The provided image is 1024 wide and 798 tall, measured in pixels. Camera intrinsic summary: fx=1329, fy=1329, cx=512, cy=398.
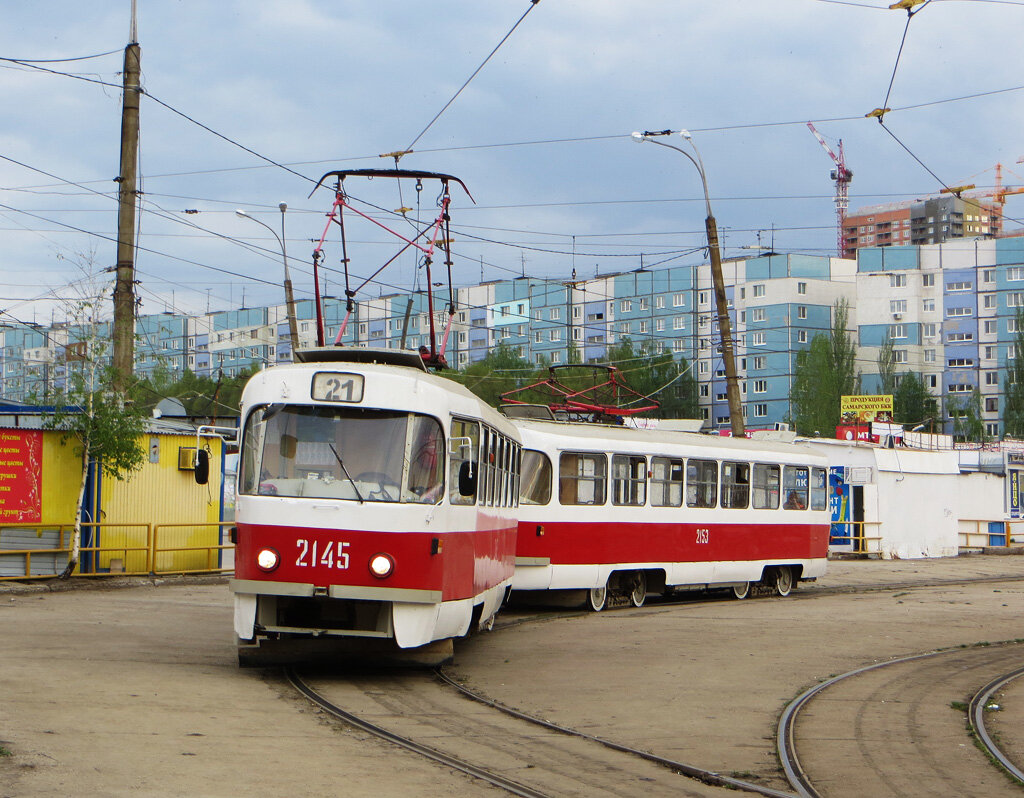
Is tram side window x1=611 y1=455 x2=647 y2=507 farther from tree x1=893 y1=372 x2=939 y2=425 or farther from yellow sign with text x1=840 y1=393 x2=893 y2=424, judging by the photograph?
tree x1=893 y1=372 x2=939 y2=425

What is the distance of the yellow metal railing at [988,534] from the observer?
46.4 meters

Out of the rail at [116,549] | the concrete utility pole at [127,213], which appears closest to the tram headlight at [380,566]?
the concrete utility pole at [127,213]

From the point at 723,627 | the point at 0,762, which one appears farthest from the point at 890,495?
the point at 0,762

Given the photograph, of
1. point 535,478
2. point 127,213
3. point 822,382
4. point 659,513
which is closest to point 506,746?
point 535,478

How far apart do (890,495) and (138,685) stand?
32891 mm

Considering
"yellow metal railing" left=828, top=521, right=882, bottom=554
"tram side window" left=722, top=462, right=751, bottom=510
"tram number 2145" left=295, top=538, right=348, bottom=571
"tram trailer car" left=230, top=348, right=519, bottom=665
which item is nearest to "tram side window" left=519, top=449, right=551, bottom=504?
"tram side window" left=722, top=462, right=751, bottom=510

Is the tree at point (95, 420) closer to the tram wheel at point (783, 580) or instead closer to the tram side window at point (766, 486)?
the tram side window at point (766, 486)

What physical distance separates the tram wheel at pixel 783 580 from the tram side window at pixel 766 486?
1482 mm

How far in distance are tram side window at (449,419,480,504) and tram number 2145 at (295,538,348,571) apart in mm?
1188

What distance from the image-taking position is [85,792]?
7031mm

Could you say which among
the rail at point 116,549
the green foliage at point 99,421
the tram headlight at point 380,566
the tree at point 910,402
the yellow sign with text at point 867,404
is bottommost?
the rail at point 116,549

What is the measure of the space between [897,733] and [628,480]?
10.9m

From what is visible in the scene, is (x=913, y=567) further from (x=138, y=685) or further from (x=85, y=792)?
(x=85, y=792)

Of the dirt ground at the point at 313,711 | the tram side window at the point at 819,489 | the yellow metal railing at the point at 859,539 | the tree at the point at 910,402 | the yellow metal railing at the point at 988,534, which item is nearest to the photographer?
the dirt ground at the point at 313,711
